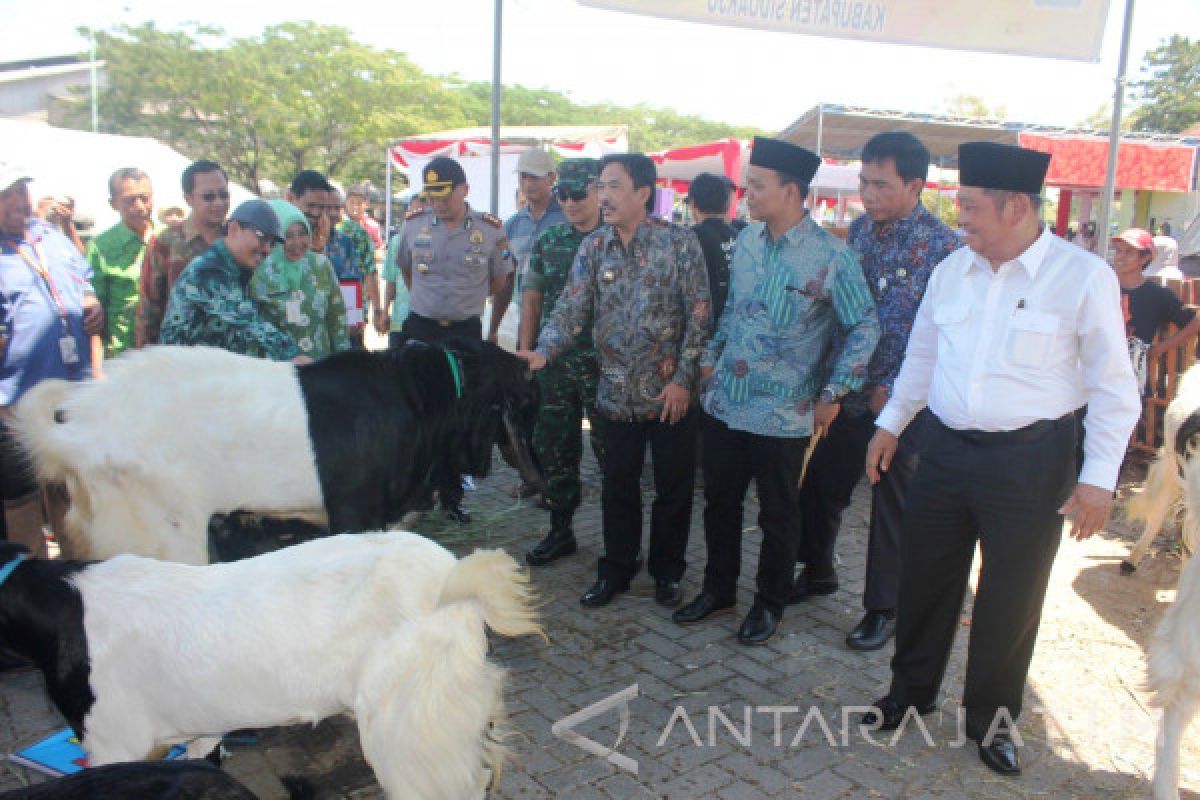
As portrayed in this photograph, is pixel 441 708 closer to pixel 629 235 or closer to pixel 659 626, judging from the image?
pixel 659 626

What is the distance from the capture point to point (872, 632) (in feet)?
13.3

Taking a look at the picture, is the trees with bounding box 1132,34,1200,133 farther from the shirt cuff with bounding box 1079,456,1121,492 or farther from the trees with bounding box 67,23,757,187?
the shirt cuff with bounding box 1079,456,1121,492

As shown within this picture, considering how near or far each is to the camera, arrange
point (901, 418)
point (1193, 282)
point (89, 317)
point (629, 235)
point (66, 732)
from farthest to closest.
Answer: point (1193, 282) → point (89, 317) → point (629, 235) → point (901, 418) → point (66, 732)

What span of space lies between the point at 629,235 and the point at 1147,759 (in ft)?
10.1

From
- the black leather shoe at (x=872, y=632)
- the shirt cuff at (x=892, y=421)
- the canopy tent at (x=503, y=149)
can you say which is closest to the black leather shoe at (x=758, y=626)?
the black leather shoe at (x=872, y=632)

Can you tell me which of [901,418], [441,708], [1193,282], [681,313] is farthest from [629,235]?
[1193,282]

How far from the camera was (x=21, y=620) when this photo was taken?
2254mm

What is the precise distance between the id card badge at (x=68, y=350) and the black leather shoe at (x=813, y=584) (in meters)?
3.98

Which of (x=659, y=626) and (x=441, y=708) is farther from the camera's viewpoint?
(x=659, y=626)

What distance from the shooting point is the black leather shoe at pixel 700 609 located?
4164mm

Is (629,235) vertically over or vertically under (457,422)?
over

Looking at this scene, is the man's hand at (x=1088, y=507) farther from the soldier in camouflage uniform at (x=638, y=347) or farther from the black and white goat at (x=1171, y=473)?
the black and white goat at (x=1171, y=473)

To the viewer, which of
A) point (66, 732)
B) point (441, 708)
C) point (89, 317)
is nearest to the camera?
point (441, 708)

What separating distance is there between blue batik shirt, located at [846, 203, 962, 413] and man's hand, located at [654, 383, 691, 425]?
82cm
